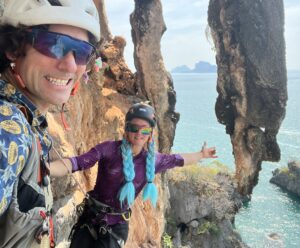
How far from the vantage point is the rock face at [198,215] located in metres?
A: 25.6

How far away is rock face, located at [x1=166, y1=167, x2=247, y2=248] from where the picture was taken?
1009 inches

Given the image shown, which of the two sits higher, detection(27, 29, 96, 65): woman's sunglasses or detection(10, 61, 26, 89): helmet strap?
detection(27, 29, 96, 65): woman's sunglasses

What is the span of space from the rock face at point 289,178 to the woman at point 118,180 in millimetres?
44043

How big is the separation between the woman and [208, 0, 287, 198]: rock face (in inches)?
715

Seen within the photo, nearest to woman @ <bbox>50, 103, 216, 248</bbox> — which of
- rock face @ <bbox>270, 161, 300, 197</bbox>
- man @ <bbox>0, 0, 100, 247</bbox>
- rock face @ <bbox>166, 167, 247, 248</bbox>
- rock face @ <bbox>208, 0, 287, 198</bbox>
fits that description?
man @ <bbox>0, 0, 100, 247</bbox>

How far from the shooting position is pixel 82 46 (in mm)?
2205

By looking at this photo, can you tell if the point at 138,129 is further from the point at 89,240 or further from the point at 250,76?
the point at 250,76

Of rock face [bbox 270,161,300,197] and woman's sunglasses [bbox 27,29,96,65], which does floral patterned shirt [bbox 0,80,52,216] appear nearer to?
woman's sunglasses [bbox 27,29,96,65]

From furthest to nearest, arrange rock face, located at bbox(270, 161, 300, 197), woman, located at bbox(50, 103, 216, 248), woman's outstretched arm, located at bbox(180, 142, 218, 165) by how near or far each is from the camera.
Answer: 1. rock face, located at bbox(270, 161, 300, 197)
2. woman's outstretched arm, located at bbox(180, 142, 218, 165)
3. woman, located at bbox(50, 103, 216, 248)

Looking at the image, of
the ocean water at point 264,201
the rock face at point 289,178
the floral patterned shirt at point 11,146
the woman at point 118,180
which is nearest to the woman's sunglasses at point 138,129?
the woman at point 118,180

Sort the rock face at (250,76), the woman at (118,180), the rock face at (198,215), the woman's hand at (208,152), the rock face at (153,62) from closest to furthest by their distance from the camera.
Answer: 1. the woman at (118,180)
2. the woman's hand at (208,152)
3. the rock face at (153,62)
4. the rock face at (250,76)
5. the rock face at (198,215)

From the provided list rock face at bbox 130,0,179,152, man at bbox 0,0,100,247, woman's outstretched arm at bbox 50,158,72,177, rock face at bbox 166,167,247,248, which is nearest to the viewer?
man at bbox 0,0,100,247

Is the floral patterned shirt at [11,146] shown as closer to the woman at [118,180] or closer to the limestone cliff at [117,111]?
the woman at [118,180]

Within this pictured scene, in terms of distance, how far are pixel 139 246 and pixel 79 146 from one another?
4.36 metres
